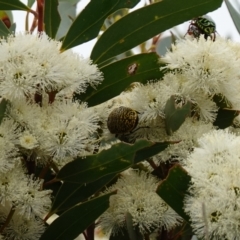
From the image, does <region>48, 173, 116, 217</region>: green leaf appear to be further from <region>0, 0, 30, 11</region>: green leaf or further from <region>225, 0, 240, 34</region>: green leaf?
<region>225, 0, 240, 34</region>: green leaf

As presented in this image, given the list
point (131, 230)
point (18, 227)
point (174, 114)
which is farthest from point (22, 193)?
point (174, 114)

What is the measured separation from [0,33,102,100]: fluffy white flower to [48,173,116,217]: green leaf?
0.18 metres

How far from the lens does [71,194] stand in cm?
120

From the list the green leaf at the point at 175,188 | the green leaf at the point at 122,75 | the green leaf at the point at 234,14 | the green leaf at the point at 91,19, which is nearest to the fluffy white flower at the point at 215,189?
the green leaf at the point at 175,188

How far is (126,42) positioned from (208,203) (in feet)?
1.45

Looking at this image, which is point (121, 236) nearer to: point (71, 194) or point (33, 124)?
point (71, 194)

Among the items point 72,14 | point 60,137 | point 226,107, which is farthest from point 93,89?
point 72,14

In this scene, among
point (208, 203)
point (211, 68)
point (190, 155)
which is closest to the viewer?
point (208, 203)

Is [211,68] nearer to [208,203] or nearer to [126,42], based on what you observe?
[126,42]

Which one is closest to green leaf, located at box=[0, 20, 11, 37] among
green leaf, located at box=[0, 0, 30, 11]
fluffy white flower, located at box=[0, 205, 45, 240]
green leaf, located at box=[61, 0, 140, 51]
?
green leaf, located at box=[0, 0, 30, 11]

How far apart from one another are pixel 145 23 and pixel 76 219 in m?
0.42

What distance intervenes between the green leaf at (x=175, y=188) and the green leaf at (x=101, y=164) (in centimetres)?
7

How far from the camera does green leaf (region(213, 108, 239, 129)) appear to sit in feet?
3.98

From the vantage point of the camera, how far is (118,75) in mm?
1255
